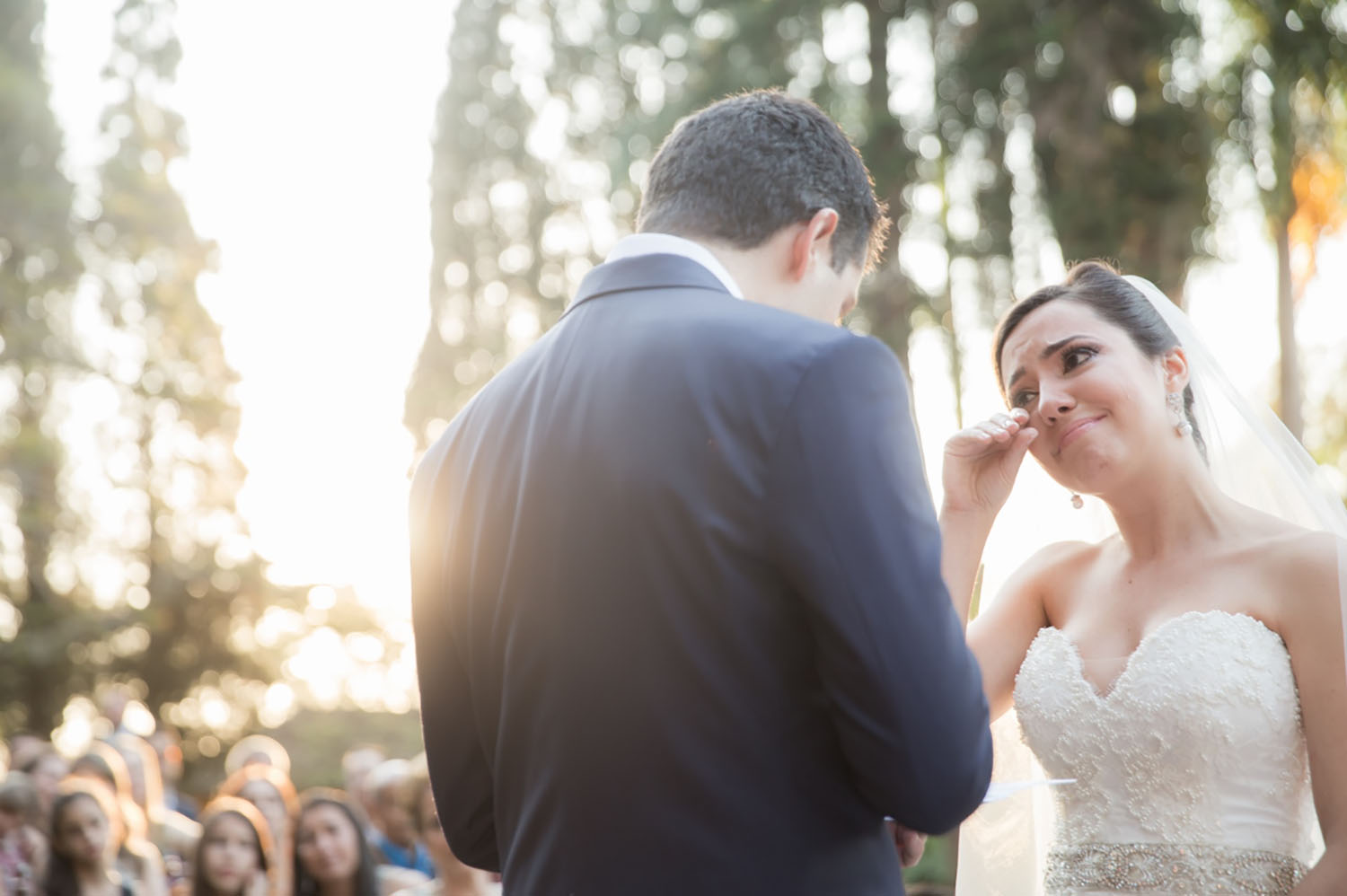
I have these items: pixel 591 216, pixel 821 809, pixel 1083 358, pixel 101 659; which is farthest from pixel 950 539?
pixel 101 659

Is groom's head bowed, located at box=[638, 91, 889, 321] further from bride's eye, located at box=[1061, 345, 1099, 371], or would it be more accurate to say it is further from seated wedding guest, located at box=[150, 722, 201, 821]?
seated wedding guest, located at box=[150, 722, 201, 821]

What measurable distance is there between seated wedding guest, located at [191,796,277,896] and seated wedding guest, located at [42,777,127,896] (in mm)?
539

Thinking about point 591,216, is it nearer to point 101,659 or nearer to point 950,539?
point 101,659

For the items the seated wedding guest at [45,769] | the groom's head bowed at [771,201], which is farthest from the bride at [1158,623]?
the seated wedding guest at [45,769]

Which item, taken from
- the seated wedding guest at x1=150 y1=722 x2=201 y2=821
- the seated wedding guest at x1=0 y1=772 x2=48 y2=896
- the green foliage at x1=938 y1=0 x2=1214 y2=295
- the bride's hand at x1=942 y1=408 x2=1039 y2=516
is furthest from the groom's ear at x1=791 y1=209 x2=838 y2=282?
the seated wedding guest at x1=150 y1=722 x2=201 y2=821

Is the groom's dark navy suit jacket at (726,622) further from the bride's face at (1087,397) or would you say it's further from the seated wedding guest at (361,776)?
the seated wedding guest at (361,776)

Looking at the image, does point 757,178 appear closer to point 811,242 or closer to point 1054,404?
point 811,242

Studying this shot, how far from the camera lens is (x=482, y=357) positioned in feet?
65.6

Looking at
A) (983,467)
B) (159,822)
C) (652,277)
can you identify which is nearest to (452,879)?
(983,467)

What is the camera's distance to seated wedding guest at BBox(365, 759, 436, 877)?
23.2 ft

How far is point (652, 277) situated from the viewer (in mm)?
1886

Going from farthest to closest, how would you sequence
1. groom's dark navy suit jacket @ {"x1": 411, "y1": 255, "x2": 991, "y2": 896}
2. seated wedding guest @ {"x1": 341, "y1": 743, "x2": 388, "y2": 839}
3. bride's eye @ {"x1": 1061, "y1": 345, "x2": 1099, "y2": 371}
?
seated wedding guest @ {"x1": 341, "y1": 743, "x2": 388, "y2": 839}, bride's eye @ {"x1": 1061, "y1": 345, "x2": 1099, "y2": 371}, groom's dark navy suit jacket @ {"x1": 411, "y1": 255, "x2": 991, "y2": 896}

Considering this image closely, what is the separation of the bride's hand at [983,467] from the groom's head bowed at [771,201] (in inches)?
27.8

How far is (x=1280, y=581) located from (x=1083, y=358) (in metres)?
0.65
